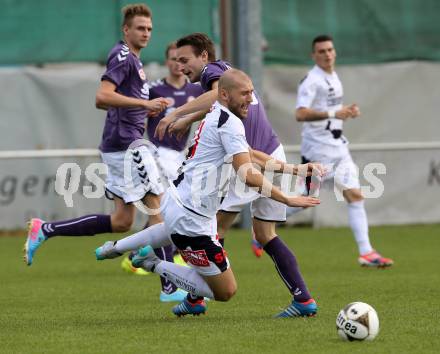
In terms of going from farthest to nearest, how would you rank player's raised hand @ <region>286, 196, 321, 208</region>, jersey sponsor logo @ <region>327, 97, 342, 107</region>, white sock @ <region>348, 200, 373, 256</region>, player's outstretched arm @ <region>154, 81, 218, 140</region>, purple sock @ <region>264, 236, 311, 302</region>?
1. jersey sponsor logo @ <region>327, 97, 342, 107</region>
2. white sock @ <region>348, 200, 373, 256</region>
3. player's outstretched arm @ <region>154, 81, 218, 140</region>
4. purple sock @ <region>264, 236, 311, 302</region>
5. player's raised hand @ <region>286, 196, 321, 208</region>

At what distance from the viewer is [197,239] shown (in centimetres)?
725

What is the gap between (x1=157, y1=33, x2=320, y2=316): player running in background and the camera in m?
7.66

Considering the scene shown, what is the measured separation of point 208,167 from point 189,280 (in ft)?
2.48

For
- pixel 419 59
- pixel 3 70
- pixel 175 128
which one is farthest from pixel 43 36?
pixel 175 128

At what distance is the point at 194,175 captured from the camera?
23.9 ft

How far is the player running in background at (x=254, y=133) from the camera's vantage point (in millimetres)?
7656

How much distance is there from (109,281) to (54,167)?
18.9 feet

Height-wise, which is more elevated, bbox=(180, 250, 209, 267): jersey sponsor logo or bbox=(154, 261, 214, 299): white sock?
bbox=(180, 250, 209, 267): jersey sponsor logo

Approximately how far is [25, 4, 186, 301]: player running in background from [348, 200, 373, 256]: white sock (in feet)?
8.99

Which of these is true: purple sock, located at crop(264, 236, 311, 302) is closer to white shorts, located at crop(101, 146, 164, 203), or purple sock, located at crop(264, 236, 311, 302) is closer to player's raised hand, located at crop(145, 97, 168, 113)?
player's raised hand, located at crop(145, 97, 168, 113)

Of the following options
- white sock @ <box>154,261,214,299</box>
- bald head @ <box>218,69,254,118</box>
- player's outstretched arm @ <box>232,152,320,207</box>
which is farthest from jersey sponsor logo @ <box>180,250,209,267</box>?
bald head @ <box>218,69,254,118</box>

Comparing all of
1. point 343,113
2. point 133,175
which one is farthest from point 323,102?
point 133,175

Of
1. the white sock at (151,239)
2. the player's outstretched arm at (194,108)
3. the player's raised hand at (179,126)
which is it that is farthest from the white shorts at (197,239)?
the player's outstretched arm at (194,108)

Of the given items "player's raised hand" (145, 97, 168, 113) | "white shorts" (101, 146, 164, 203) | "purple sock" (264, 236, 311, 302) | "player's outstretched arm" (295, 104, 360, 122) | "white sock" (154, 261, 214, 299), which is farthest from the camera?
"player's outstretched arm" (295, 104, 360, 122)
